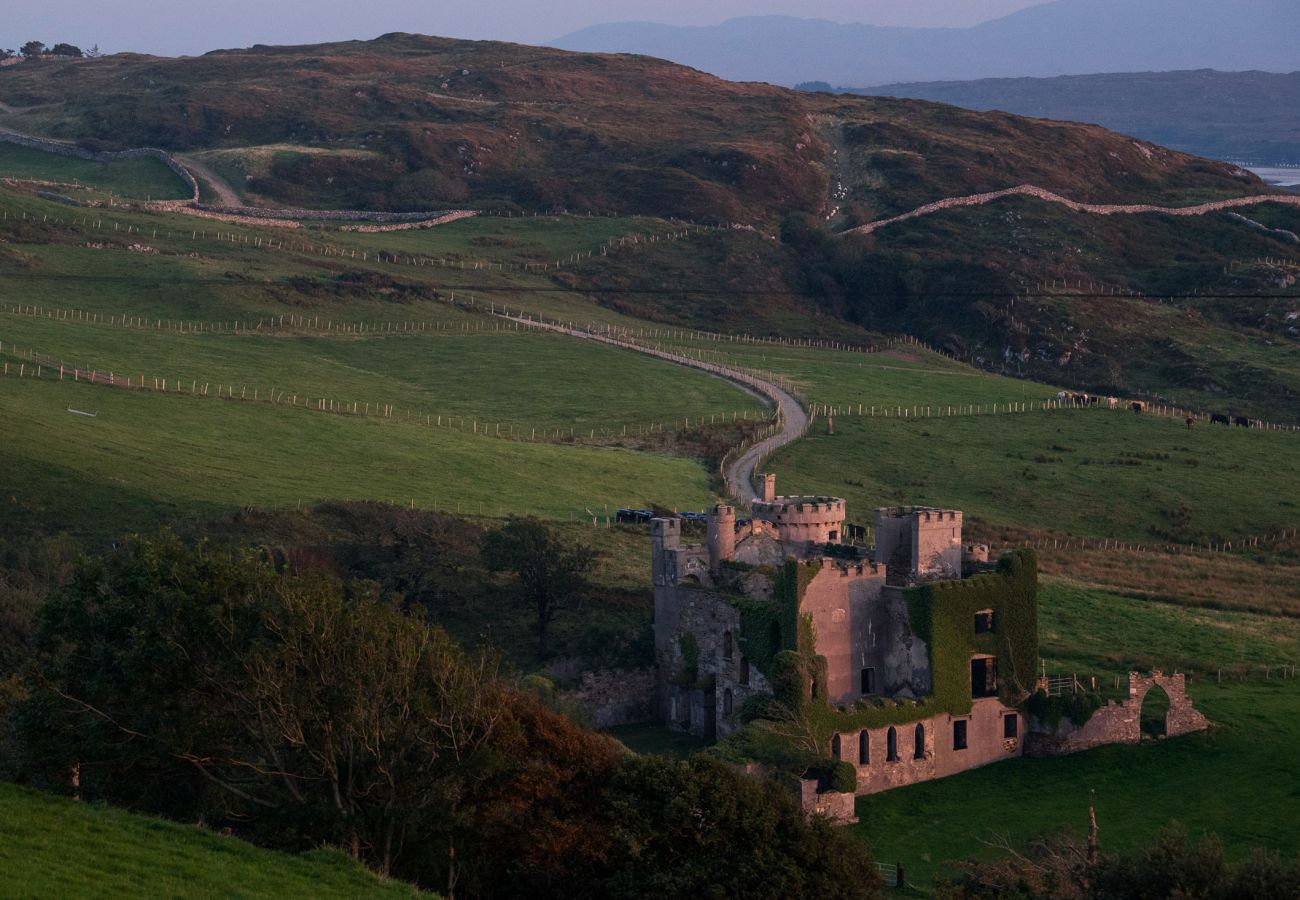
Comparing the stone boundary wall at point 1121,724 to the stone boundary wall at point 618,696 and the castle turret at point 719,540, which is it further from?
the stone boundary wall at point 618,696

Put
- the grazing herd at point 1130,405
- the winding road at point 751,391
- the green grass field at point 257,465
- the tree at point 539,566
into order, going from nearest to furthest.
A: the tree at point 539,566
the green grass field at point 257,465
the winding road at point 751,391
the grazing herd at point 1130,405

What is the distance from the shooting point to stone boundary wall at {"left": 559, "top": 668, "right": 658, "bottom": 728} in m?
63.6

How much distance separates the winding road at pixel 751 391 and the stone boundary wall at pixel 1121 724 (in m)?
31.0

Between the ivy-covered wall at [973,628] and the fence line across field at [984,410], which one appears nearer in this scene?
the ivy-covered wall at [973,628]

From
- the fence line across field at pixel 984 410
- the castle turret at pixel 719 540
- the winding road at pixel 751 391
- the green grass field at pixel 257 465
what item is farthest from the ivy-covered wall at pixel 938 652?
the fence line across field at pixel 984 410

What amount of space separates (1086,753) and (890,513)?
1055cm

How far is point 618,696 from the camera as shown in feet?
211

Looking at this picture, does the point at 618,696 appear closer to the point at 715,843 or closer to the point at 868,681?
the point at 868,681

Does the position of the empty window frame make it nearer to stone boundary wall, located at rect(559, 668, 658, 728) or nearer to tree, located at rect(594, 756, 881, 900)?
stone boundary wall, located at rect(559, 668, 658, 728)

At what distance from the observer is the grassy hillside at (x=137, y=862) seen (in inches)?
1219

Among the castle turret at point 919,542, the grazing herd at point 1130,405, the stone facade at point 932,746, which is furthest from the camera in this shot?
the grazing herd at point 1130,405

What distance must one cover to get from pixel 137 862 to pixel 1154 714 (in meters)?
37.5

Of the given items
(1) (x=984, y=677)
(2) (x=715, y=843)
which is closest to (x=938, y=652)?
(1) (x=984, y=677)

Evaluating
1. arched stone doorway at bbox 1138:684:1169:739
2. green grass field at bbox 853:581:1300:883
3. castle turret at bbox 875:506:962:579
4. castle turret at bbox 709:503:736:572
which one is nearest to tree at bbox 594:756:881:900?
green grass field at bbox 853:581:1300:883
